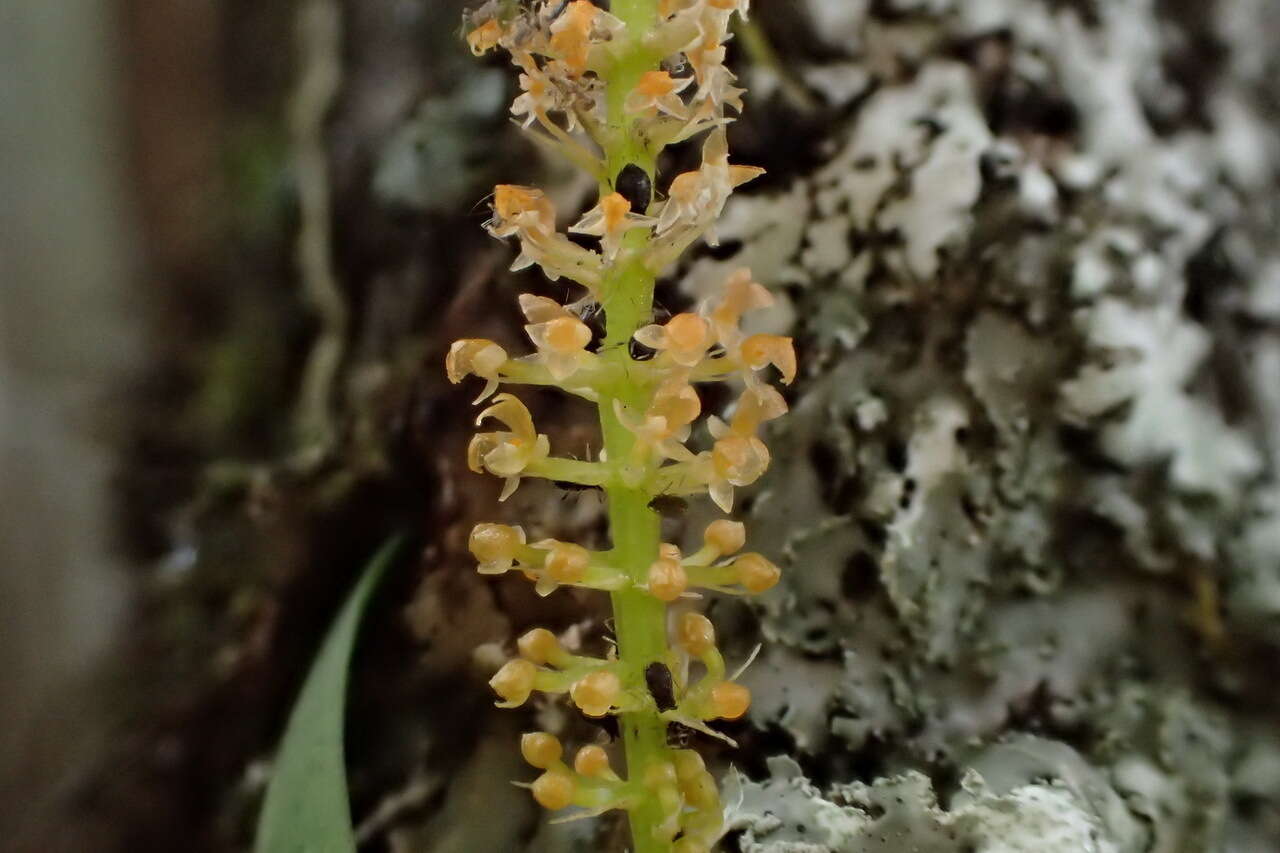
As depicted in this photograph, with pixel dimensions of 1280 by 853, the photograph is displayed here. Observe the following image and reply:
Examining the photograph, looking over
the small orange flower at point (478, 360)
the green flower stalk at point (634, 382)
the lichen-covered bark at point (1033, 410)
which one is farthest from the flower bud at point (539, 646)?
the lichen-covered bark at point (1033, 410)

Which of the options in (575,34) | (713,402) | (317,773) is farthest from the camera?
(713,402)

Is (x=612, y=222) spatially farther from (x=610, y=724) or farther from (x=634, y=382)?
(x=610, y=724)

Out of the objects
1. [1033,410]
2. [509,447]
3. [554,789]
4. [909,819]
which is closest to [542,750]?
[554,789]

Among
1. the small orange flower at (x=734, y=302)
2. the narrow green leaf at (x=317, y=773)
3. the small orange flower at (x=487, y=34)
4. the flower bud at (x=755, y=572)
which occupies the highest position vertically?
the small orange flower at (x=487, y=34)

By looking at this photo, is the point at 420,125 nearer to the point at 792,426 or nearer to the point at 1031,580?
the point at 792,426

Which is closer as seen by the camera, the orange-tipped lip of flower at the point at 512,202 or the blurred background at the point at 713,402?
the orange-tipped lip of flower at the point at 512,202

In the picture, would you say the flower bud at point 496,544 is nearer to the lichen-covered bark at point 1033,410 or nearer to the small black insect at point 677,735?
the small black insect at point 677,735

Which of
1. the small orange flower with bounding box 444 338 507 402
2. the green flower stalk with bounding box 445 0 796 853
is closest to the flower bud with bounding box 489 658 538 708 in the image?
the green flower stalk with bounding box 445 0 796 853

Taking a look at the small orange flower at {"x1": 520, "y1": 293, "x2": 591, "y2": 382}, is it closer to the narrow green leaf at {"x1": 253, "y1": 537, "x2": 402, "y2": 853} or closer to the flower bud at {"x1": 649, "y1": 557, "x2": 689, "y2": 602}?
the flower bud at {"x1": 649, "y1": 557, "x2": 689, "y2": 602}
